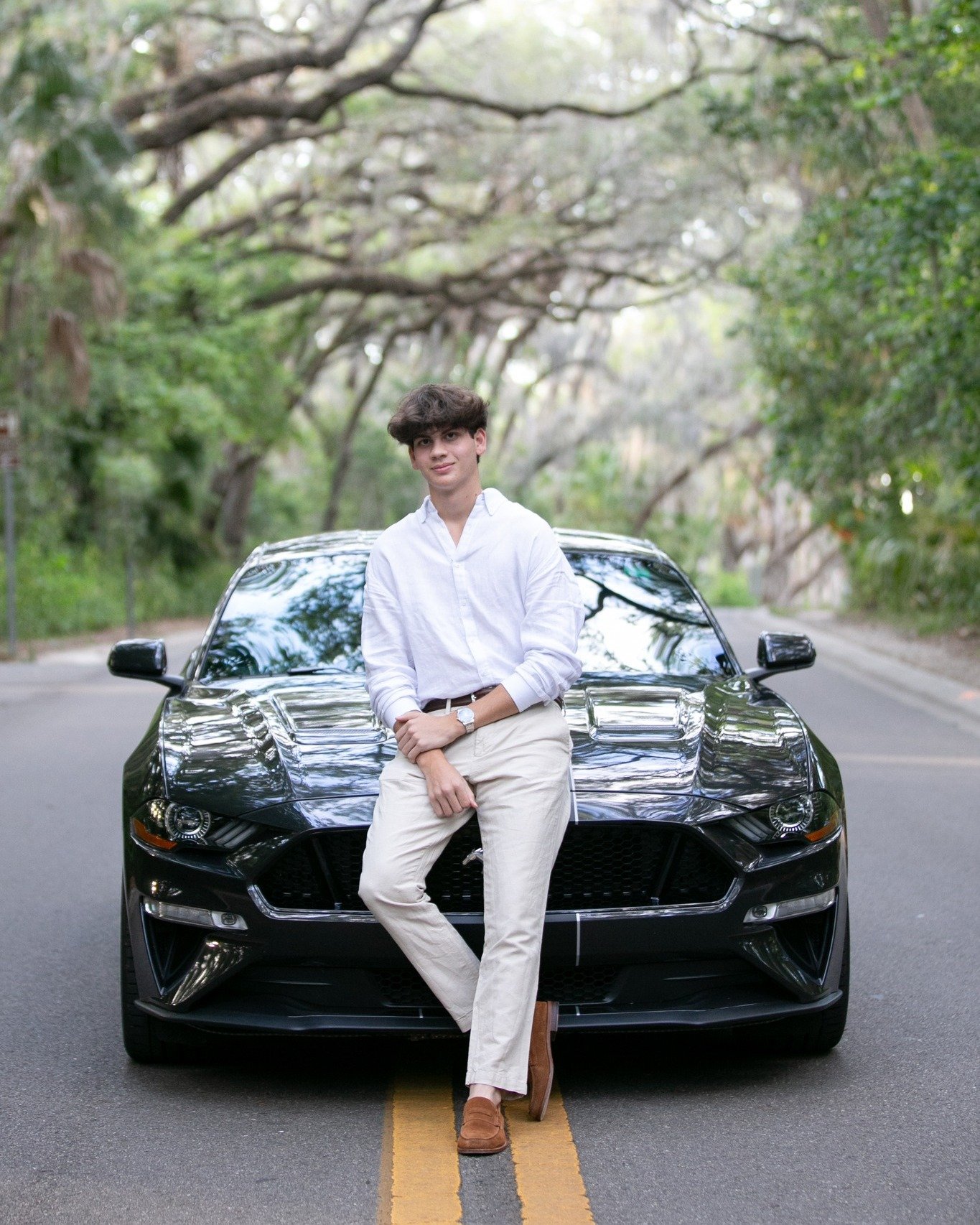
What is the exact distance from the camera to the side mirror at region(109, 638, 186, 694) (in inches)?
225

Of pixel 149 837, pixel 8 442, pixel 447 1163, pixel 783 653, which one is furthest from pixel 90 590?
pixel 447 1163

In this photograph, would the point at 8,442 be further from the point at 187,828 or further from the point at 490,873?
the point at 490,873

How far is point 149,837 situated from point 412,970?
0.79 meters

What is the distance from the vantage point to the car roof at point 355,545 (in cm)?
648

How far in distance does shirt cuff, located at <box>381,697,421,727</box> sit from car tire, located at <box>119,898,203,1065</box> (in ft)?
2.98

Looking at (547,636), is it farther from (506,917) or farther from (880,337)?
(880,337)

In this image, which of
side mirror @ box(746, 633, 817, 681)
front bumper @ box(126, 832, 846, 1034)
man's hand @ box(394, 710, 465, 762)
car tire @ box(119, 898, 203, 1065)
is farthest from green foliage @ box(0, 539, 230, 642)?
man's hand @ box(394, 710, 465, 762)

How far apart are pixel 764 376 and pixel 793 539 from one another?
27.1 metres

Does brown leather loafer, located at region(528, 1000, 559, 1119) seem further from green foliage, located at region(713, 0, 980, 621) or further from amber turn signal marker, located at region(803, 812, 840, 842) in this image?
green foliage, located at region(713, 0, 980, 621)

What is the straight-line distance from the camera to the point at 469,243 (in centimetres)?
3456

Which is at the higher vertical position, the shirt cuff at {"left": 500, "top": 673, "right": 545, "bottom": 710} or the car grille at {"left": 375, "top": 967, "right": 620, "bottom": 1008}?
the shirt cuff at {"left": 500, "top": 673, "right": 545, "bottom": 710}

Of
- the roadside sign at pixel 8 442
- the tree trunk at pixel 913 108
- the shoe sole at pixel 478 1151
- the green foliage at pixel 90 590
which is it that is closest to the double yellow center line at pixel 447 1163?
the shoe sole at pixel 478 1151

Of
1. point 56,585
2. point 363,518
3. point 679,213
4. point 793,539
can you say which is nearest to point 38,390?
point 56,585

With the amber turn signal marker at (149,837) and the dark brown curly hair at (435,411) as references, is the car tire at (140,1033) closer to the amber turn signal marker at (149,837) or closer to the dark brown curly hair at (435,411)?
the amber turn signal marker at (149,837)
